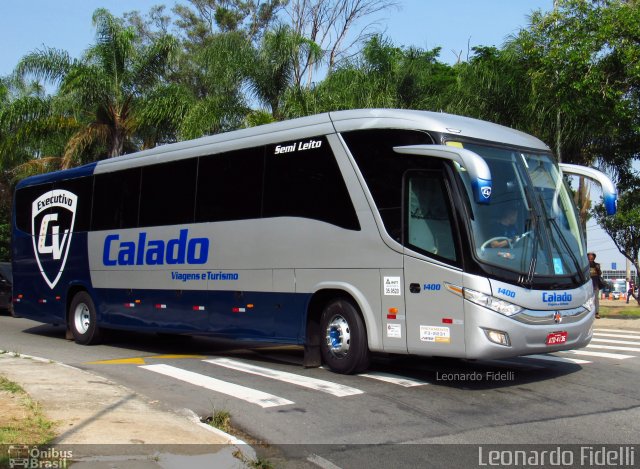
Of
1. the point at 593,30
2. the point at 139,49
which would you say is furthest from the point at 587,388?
the point at 139,49

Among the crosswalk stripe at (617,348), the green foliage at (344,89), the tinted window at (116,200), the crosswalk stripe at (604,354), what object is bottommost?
the crosswalk stripe at (604,354)

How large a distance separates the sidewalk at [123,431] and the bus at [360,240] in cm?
282

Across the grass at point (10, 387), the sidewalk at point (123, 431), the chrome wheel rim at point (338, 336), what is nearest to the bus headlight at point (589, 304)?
the chrome wheel rim at point (338, 336)

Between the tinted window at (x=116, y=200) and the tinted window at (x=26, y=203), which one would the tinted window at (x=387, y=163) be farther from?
the tinted window at (x=26, y=203)

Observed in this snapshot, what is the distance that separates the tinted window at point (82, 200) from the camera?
14.8 m

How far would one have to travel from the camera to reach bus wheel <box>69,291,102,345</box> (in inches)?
572

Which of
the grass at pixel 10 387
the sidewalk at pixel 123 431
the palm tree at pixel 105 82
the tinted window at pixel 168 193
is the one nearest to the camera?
the sidewalk at pixel 123 431

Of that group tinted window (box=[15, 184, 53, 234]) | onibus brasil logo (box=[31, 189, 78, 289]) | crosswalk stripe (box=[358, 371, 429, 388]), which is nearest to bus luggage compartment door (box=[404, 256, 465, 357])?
crosswalk stripe (box=[358, 371, 429, 388])

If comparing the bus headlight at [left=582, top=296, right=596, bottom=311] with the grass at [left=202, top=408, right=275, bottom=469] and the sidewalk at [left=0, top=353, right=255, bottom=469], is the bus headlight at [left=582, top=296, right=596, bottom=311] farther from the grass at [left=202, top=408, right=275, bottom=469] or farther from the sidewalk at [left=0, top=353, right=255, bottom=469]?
the sidewalk at [left=0, top=353, right=255, bottom=469]

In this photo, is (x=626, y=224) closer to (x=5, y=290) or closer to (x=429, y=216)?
(x=429, y=216)

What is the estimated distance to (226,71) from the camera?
24.7 metres

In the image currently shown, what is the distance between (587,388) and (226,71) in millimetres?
18336

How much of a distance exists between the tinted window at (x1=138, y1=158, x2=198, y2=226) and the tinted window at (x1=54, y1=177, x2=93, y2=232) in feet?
6.09

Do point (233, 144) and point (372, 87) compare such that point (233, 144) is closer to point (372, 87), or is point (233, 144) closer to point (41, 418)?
point (41, 418)
